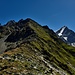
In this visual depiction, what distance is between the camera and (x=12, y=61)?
250 ft

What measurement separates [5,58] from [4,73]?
19855mm

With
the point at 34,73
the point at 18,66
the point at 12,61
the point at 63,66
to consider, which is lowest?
the point at 34,73

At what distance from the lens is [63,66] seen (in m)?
141

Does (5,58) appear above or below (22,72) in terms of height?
above

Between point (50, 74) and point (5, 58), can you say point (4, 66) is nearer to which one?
point (5, 58)

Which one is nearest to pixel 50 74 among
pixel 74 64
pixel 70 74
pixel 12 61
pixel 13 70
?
pixel 12 61

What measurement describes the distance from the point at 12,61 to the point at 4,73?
16.7 metres

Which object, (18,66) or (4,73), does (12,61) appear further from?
(4,73)

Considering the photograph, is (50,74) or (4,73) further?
(50,74)

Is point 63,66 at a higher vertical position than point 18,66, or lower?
higher

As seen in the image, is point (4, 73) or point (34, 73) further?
point (34, 73)

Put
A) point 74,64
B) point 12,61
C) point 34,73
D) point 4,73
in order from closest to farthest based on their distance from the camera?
point 4,73, point 34,73, point 12,61, point 74,64

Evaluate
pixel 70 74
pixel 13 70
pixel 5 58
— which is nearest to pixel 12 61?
pixel 5 58

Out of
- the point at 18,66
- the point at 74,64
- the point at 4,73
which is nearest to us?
the point at 4,73
